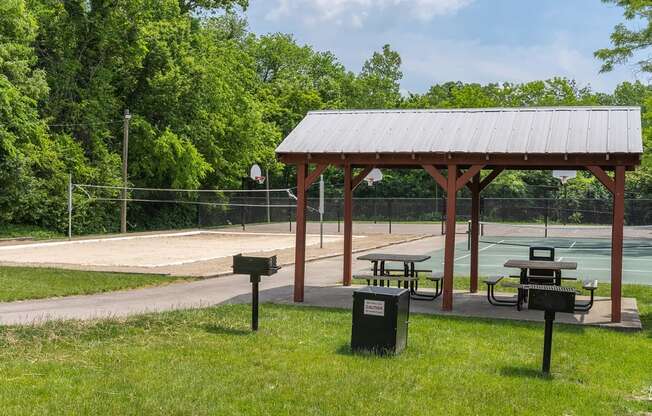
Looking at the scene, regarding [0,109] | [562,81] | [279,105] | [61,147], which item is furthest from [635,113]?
[562,81]

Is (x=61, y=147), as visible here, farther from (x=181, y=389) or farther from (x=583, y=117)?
(x=181, y=389)

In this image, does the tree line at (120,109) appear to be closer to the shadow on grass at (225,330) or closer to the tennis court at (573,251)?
the tennis court at (573,251)

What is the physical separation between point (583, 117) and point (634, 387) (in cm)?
726

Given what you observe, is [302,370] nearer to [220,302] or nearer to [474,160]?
[220,302]

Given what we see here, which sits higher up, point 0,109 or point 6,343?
point 0,109

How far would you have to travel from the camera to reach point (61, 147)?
35688 mm

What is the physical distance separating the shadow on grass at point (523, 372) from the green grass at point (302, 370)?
22 millimetres

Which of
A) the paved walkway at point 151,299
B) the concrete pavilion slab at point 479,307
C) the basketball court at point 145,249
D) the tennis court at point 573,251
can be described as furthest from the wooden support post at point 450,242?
the basketball court at point 145,249

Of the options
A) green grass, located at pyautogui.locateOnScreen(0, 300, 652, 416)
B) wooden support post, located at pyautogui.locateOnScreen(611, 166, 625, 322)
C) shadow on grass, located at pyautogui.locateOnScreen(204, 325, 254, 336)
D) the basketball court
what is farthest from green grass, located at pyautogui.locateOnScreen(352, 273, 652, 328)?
the basketball court

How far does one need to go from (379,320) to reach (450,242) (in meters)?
4.81

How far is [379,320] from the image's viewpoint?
9188 millimetres

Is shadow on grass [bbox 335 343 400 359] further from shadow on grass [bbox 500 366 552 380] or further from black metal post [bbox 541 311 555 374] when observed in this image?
black metal post [bbox 541 311 555 374]

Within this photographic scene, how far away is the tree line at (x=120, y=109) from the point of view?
3197 cm

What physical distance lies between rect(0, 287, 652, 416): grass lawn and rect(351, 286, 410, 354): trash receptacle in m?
0.25
